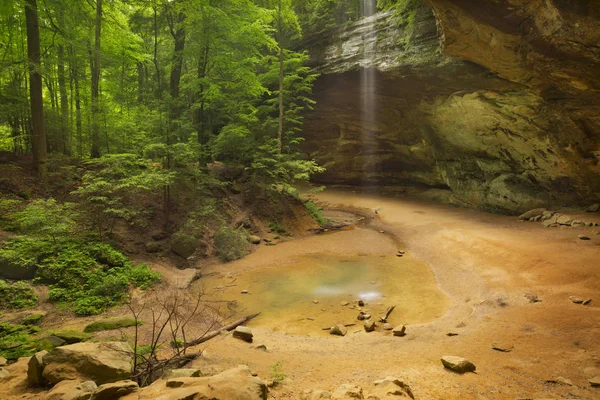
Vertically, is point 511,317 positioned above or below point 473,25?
below

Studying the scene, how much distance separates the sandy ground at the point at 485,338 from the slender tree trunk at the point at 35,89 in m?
7.79

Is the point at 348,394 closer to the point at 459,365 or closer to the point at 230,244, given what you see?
the point at 459,365

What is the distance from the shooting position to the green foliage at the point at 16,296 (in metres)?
6.59

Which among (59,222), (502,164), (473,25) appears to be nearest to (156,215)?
(59,222)

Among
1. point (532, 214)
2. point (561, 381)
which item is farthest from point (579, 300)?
point (532, 214)

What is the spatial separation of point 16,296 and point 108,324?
2430 millimetres

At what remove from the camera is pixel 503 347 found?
532 centimetres

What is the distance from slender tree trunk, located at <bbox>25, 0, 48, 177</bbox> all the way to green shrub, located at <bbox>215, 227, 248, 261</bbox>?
681cm

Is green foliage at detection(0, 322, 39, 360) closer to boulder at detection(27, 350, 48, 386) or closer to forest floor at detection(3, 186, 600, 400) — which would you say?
forest floor at detection(3, 186, 600, 400)

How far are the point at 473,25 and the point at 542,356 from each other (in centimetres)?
1094

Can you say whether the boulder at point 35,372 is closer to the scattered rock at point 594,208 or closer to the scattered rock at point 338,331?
the scattered rock at point 338,331

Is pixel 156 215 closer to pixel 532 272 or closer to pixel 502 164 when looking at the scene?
pixel 532 272

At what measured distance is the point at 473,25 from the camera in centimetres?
1109

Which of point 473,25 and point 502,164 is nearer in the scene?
point 473,25
